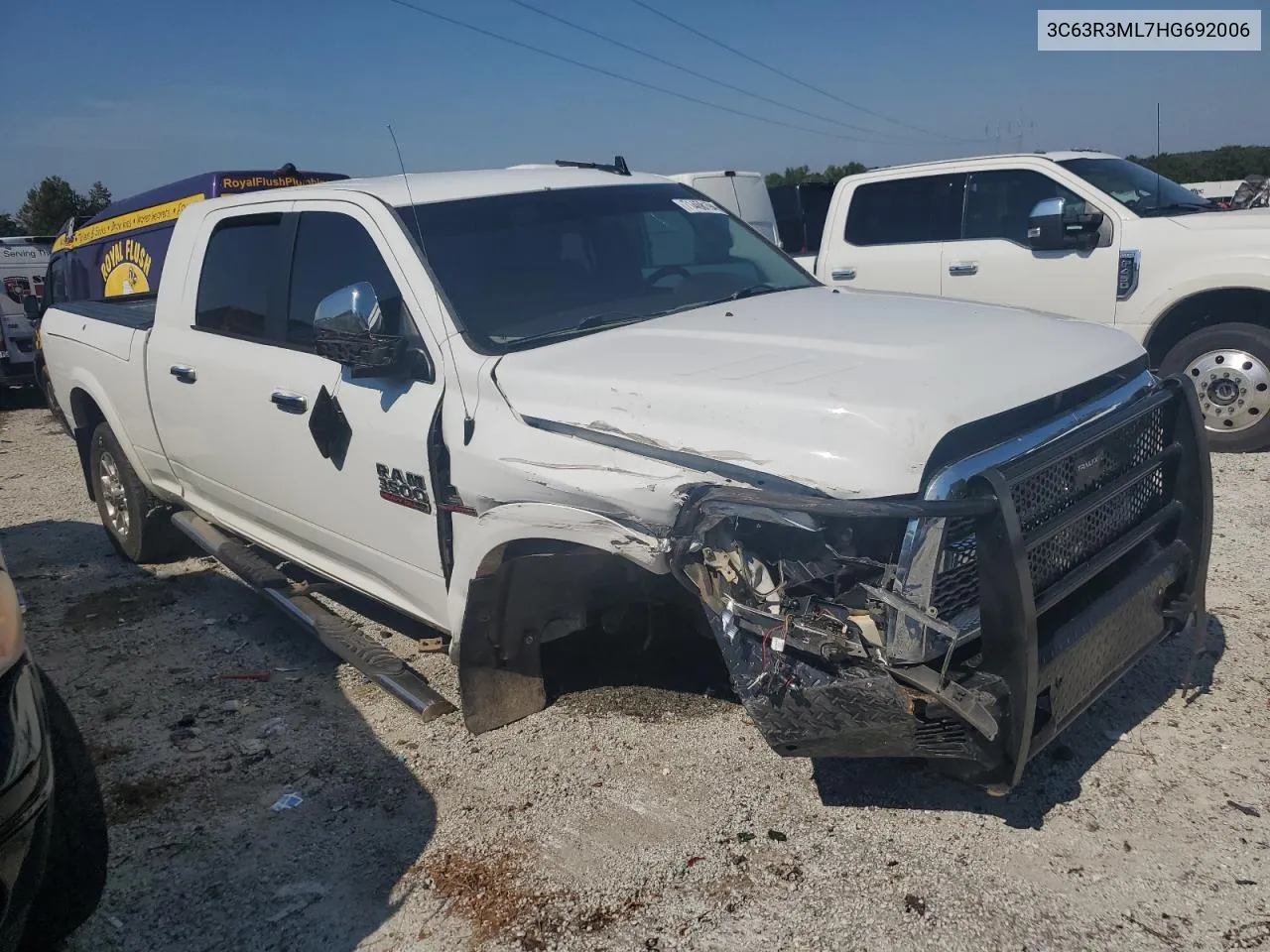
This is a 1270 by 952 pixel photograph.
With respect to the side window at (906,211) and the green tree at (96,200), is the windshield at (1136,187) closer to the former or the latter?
the side window at (906,211)

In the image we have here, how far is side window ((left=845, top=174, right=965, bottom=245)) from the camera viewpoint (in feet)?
25.6

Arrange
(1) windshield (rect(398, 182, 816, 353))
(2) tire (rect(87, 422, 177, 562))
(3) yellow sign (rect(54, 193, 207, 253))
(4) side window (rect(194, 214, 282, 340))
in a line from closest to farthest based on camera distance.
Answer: (1) windshield (rect(398, 182, 816, 353)) → (4) side window (rect(194, 214, 282, 340)) → (2) tire (rect(87, 422, 177, 562)) → (3) yellow sign (rect(54, 193, 207, 253))

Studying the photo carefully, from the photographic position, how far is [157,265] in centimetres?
1082

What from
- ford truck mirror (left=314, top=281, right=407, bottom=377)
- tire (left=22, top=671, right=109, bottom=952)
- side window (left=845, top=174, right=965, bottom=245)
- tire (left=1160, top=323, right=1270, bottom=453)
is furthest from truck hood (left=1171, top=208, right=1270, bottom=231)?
tire (left=22, top=671, right=109, bottom=952)

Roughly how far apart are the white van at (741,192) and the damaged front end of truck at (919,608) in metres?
8.62

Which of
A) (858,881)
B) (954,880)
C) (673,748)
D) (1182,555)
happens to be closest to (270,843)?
(673,748)

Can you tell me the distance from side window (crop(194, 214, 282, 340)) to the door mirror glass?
4832 millimetres

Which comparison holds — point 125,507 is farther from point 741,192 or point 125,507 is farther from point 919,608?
point 741,192

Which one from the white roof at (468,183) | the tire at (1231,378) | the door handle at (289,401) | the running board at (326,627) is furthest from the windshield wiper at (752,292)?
the tire at (1231,378)

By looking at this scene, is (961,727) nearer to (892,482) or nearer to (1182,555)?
(892,482)

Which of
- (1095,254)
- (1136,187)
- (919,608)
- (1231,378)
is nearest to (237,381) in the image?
(919,608)

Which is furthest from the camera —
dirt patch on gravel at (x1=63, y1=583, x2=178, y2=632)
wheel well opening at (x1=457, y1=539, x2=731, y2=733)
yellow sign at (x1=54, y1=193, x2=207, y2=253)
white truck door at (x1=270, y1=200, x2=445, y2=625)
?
yellow sign at (x1=54, y1=193, x2=207, y2=253)

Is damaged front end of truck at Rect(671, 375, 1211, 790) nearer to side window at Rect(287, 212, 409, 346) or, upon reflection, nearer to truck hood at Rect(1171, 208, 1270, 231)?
side window at Rect(287, 212, 409, 346)

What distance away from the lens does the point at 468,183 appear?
13.4 ft
